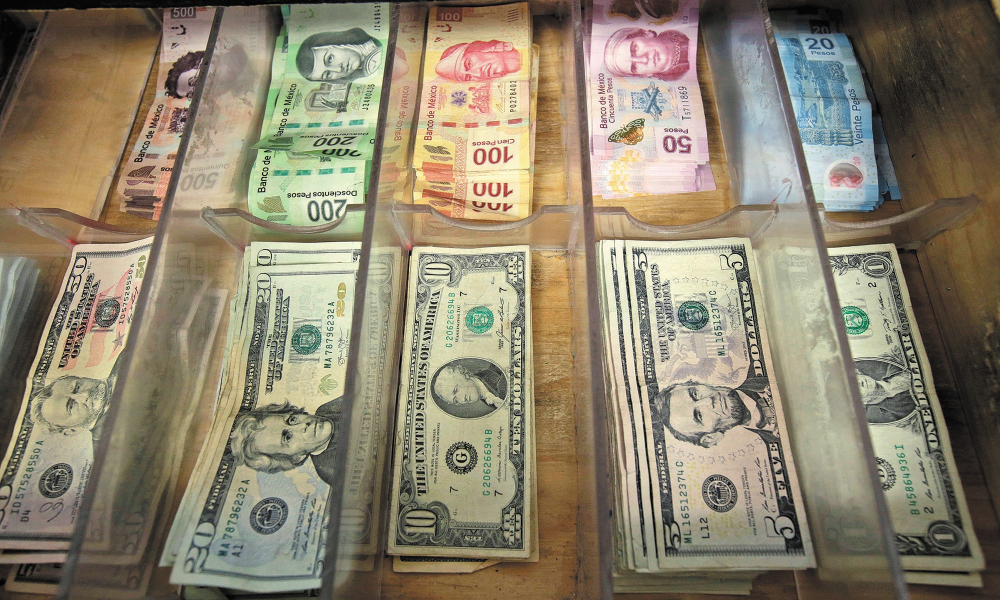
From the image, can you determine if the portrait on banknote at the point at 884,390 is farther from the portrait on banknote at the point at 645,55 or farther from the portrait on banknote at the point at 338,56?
the portrait on banknote at the point at 338,56

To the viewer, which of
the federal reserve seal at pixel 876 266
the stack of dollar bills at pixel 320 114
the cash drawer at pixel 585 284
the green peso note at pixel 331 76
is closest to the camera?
the cash drawer at pixel 585 284

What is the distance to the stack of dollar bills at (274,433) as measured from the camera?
3.62 ft

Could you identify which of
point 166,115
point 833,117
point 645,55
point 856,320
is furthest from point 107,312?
point 833,117

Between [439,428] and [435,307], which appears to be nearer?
[439,428]

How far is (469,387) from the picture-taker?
128 cm

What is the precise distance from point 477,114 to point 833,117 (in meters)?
0.98

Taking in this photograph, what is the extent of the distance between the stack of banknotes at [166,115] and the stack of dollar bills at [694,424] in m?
1.24

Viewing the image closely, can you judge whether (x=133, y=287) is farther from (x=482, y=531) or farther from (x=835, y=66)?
(x=835, y=66)

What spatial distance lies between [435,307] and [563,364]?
336mm

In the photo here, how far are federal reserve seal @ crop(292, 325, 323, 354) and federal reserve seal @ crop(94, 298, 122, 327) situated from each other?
18.6 inches

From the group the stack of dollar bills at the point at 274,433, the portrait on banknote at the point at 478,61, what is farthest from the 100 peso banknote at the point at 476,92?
the stack of dollar bills at the point at 274,433

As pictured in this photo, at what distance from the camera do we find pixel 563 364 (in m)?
1.34

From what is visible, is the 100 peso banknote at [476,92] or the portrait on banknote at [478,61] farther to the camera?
the portrait on banknote at [478,61]

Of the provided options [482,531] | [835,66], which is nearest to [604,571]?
[482,531]
